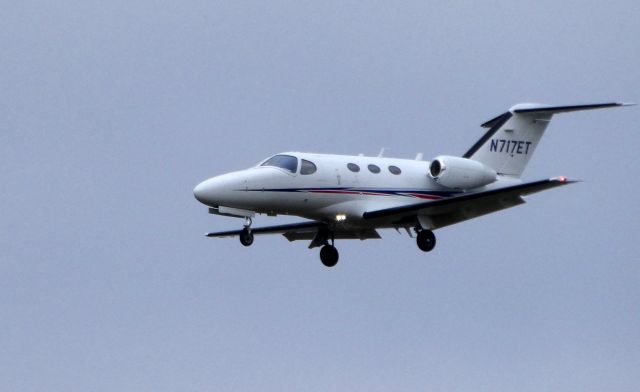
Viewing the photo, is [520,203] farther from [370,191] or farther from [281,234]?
[281,234]

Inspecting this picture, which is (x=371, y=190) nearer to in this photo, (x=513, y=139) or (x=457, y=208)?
(x=457, y=208)

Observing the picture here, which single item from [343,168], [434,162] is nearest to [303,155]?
[343,168]

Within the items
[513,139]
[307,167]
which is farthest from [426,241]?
[513,139]

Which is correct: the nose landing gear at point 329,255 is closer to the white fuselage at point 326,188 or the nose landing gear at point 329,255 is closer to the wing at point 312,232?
the wing at point 312,232

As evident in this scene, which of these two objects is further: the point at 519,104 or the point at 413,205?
the point at 519,104

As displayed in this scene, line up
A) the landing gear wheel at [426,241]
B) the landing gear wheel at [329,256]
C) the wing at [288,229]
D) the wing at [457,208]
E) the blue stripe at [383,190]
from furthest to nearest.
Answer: the wing at [288,229] → the landing gear wheel at [329,256] → the landing gear wheel at [426,241] → the blue stripe at [383,190] → the wing at [457,208]

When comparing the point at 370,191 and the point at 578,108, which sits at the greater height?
the point at 578,108

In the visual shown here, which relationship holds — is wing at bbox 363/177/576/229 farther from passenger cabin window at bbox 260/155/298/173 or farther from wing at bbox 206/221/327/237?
wing at bbox 206/221/327/237

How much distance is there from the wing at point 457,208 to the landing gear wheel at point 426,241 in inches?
14.0

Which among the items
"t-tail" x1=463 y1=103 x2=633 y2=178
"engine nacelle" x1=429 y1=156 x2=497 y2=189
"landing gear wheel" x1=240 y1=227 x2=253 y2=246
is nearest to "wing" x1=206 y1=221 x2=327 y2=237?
"engine nacelle" x1=429 y1=156 x2=497 y2=189

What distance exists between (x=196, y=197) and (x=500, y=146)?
1028 centimetres

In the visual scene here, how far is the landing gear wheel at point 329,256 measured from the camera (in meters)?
39.5

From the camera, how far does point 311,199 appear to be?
36.3 metres

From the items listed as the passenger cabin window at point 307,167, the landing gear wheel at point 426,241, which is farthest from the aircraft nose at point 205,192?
the landing gear wheel at point 426,241
